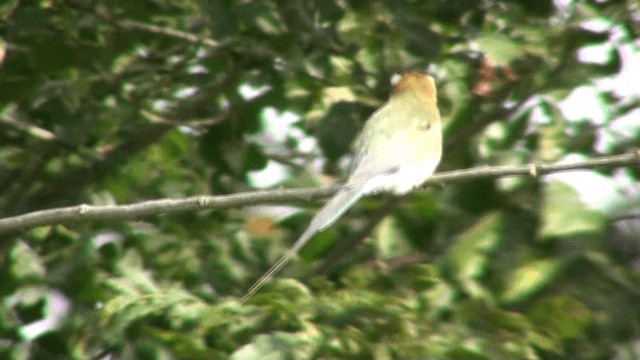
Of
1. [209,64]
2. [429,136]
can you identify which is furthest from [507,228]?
[209,64]

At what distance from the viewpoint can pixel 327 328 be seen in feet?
11.1

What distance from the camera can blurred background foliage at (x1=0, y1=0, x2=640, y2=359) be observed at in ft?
11.2

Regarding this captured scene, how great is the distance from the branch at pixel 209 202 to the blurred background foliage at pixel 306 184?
0.41 metres

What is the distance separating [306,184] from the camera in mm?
3732

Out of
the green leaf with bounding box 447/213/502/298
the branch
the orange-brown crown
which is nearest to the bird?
the orange-brown crown

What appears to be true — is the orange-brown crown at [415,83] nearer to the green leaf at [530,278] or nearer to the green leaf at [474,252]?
the green leaf at [474,252]

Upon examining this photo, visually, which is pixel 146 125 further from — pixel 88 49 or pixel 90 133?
pixel 88 49

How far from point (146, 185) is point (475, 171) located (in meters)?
1.88

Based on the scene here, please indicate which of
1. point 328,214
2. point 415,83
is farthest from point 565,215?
point 415,83

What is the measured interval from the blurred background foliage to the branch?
0.41 m

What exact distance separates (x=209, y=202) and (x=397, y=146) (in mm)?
1115

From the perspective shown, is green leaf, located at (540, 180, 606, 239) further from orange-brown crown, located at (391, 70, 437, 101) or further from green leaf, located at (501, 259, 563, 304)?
orange-brown crown, located at (391, 70, 437, 101)

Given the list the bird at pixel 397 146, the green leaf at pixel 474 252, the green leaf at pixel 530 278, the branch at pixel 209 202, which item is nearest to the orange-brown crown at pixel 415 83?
the bird at pixel 397 146

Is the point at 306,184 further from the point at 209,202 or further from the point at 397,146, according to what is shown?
the point at 209,202
